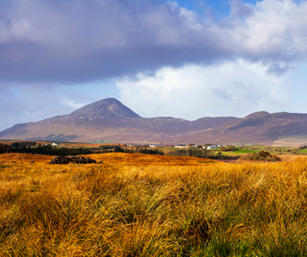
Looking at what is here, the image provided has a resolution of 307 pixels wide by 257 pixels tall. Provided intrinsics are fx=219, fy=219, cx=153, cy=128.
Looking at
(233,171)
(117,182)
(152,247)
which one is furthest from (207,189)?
(152,247)

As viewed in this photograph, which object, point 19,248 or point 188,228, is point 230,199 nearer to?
point 188,228

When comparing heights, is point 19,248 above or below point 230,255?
above

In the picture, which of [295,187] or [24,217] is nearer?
[24,217]

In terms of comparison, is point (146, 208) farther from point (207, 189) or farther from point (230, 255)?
point (207, 189)

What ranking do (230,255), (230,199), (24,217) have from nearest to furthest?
(230,255), (24,217), (230,199)

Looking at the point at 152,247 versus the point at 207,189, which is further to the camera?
the point at 207,189

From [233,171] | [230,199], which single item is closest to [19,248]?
[230,199]

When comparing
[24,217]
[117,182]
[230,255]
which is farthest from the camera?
[117,182]

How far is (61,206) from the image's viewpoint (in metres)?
4.53

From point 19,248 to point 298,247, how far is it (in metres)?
4.17

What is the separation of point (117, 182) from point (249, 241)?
12.6 feet

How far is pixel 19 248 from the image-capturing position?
329 cm

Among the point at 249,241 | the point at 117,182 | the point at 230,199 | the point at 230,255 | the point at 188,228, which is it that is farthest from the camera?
the point at 117,182

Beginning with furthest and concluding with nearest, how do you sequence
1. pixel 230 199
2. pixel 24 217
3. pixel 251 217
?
1. pixel 230 199
2. pixel 24 217
3. pixel 251 217
